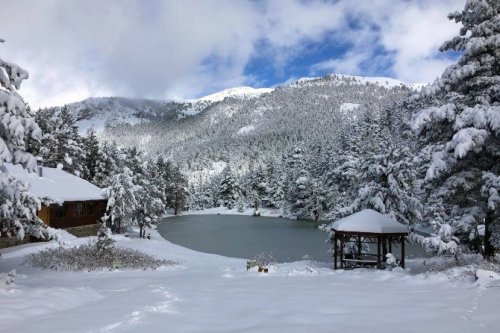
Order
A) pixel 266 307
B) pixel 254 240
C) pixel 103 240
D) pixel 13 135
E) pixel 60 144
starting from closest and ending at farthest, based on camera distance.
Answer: pixel 266 307 < pixel 13 135 < pixel 103 240 < pixel 254 240 < pixel 60 144

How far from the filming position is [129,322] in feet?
29.7

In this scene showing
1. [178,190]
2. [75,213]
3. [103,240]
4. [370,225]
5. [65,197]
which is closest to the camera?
[370,225]

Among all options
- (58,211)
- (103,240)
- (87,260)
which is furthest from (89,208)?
(87,260)

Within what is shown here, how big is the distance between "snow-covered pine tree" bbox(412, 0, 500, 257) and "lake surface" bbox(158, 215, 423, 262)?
21474mm

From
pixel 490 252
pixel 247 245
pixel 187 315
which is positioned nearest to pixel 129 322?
pixel 187 315

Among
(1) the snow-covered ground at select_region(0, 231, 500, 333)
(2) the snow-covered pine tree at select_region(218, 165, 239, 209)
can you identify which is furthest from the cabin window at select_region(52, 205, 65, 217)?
(2) the snow-covered pine tree at select_region(218, 165, 239, 209)

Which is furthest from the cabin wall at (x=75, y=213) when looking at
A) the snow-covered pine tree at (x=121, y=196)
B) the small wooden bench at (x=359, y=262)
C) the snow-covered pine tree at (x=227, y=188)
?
the snow-covered pine tree at (x=227, y=188)

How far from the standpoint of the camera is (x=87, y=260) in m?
25.2

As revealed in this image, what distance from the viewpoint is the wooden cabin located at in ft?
129

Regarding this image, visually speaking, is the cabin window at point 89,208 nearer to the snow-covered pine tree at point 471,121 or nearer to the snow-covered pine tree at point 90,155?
the snow-covered pine tree at point 90,155

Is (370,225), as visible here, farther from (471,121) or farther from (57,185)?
(57,185)

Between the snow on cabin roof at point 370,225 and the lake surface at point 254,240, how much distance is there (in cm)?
1610

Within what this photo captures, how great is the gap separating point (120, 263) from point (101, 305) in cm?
1374

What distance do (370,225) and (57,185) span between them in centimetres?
3314
